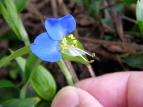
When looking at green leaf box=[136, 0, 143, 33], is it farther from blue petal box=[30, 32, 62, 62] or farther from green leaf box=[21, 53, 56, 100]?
green leaf box=[21, 53, 56, 100]

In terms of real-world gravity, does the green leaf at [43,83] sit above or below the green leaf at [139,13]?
below

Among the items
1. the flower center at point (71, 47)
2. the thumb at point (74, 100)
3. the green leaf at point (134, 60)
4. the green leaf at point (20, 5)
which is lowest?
the green leaf at point (134, 60)

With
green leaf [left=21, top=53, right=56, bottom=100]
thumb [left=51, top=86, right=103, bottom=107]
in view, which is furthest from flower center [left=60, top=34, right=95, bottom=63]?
green leaf [left=21, top=53, right=56, bottom=100]

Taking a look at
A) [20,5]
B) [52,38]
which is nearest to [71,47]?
[52,38]

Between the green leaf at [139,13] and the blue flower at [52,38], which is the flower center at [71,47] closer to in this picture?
the blue flower at [52,38]

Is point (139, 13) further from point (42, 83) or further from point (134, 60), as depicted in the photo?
point (42, 83)

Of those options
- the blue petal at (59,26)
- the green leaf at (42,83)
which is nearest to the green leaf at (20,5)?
the green leaf at (42,83)
